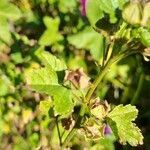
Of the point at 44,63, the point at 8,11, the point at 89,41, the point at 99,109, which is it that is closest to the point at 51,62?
the point at 99,109

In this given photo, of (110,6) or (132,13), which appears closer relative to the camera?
(132,13)

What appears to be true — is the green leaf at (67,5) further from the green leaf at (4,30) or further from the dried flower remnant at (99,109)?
the dried flower remnant at (99,109)

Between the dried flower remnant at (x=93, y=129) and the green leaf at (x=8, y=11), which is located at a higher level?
the green leaf at (x=8, y=11)

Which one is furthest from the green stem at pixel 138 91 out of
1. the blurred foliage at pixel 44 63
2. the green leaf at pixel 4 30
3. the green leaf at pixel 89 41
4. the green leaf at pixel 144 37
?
the green leaf at pixel 144 37

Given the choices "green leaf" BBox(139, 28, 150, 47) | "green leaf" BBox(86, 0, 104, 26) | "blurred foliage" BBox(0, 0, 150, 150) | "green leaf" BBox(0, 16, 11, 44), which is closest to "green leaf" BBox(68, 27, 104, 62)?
"blurred foliage" BBox(0, 0, 150, 150)

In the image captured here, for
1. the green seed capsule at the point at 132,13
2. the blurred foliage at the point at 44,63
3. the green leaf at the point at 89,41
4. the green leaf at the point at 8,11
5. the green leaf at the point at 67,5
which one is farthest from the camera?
the green leaf at the point at 67,5

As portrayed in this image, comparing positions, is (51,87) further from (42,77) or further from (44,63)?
(44,63)

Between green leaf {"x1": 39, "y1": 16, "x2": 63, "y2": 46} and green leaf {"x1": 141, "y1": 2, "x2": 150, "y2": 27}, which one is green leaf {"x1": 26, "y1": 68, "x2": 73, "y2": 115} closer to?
green leaf {"x1": 141, "y1": 2, "x2": 150, "y2": 27}
